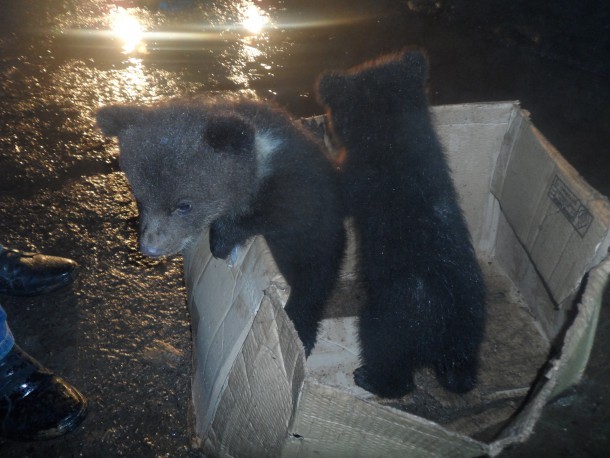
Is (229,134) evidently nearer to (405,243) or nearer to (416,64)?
(405,243)

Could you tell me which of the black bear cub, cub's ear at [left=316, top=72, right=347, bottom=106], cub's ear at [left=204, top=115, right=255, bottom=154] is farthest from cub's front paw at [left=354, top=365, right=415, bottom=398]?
cub's ear at [left=316, top=72, right=347, bottom=106]

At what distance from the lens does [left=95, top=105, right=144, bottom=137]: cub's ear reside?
79.5 inches

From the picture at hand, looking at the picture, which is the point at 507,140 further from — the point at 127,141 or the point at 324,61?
the point at 324,61

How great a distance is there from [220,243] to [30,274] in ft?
4.26

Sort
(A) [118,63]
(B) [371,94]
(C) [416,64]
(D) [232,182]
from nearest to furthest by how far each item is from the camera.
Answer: (D) [232,182]
(B) [371,94]
(C) [416,64]
(A) [118,63]

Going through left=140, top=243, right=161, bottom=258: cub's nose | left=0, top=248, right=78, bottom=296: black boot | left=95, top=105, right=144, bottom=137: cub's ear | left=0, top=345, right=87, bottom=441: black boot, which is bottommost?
left=0, top=345, right=87, bottom=441: black boot

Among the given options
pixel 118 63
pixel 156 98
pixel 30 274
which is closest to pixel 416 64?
pixel 30 274

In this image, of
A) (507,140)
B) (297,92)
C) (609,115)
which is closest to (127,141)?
(507,140)

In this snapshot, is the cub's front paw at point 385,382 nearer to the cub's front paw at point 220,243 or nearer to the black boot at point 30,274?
the cub's front paw at point 220,243

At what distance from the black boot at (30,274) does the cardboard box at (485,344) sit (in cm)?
78

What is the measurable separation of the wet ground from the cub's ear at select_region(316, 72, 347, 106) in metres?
1.27

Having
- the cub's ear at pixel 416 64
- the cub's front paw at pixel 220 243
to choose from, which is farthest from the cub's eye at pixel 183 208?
the cub's ear at pixel 416 64

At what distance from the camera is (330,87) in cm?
255

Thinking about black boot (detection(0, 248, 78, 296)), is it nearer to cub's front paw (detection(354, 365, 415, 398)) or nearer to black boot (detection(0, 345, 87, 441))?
black boot (detection(0, 345, 87, 441))
